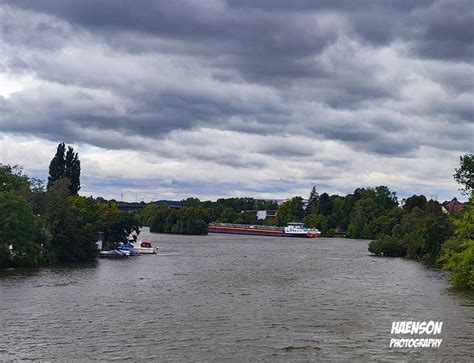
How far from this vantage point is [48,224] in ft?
311

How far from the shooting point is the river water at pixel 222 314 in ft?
128

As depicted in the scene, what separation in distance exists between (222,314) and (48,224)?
50748 mm

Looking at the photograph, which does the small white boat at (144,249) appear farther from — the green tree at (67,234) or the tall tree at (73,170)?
the tall tree at (73,170)

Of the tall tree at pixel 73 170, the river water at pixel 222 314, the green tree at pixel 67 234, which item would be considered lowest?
the river water at pixel 222 314

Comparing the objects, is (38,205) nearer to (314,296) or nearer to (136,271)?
(136,271)

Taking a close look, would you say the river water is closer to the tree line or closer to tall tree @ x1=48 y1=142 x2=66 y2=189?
the tree line

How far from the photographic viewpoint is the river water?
39.0m

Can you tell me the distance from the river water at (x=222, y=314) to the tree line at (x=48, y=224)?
5.40m

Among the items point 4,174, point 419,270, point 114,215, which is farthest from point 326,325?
point 114,215

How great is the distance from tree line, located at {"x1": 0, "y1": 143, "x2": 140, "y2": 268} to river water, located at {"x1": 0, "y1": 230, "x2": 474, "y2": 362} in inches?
212

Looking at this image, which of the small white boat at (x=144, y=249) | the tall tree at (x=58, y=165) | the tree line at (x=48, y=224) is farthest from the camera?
the tall tree at (x=58, y=165)

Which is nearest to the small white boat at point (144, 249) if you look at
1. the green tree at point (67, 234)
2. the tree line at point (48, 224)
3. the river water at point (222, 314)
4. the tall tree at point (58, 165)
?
the tree line at point (48, 224)

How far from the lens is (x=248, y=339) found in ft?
137

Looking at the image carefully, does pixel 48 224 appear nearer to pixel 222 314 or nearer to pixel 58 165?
pixel 222 314
